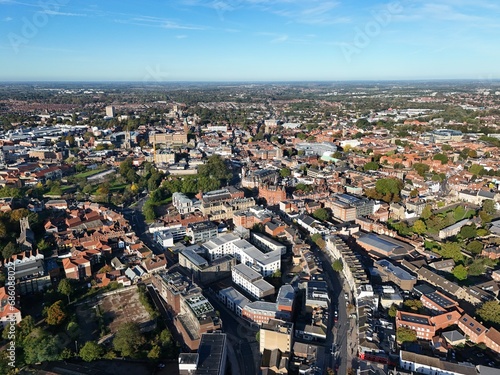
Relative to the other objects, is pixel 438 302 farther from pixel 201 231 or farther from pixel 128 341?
pixel 201 231

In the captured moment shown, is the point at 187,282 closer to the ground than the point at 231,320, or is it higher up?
higher up

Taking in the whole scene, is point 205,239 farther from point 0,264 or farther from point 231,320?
point 0,264

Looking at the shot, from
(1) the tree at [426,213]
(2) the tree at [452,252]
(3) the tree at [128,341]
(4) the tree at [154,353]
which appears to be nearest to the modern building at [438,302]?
(2) the tree at [452,252]

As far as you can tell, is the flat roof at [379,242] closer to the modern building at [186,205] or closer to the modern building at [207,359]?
the modern building at [207,359]

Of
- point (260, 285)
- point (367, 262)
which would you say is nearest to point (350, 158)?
point (367, 262)

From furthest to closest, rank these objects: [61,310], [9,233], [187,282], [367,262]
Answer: [9,233] → [367,262] → [187,282] → [61,310]
